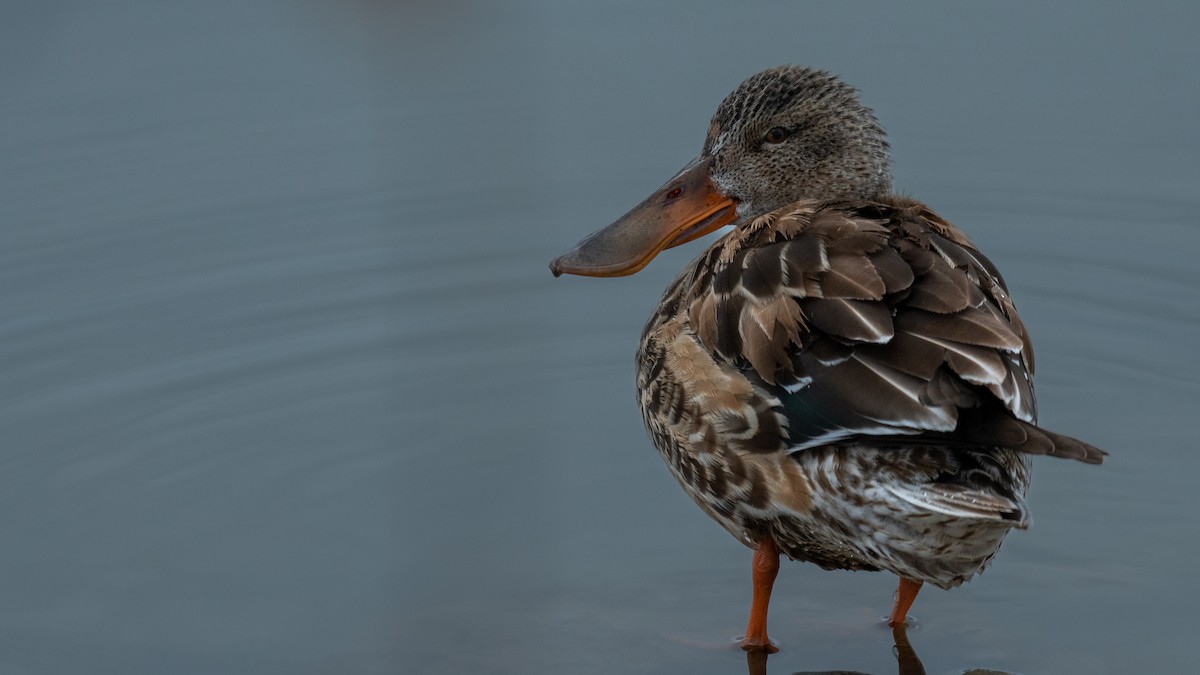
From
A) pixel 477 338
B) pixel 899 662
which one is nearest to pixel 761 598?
pixel 899 662

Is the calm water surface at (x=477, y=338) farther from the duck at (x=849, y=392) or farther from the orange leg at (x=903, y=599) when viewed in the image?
the duck at (x=849, y=392)

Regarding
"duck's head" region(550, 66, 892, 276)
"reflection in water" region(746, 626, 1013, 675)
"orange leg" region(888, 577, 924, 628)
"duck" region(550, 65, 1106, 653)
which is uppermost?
"duck's head" region(550, 66, 892, 276)

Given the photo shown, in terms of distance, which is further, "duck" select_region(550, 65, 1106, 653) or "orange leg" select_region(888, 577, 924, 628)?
"orange leg" select_region(888, 577, 924, 628)

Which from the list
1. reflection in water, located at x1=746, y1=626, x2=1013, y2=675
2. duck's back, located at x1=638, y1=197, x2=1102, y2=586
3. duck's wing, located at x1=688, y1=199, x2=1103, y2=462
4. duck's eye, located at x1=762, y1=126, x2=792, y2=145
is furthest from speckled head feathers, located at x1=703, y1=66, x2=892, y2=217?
reflection in water, located at x1=746, y1=626, x2=1013, y2=675

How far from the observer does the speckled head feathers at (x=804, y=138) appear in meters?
6.60

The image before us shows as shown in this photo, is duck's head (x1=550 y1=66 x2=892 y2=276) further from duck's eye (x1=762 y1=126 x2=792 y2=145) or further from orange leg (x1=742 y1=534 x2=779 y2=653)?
orange leg (x1=742 y1=534 x2=779 y2=653)

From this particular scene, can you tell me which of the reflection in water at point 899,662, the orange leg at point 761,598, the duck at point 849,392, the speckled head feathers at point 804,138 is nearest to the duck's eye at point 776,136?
the speckled head feathers at point 804,138

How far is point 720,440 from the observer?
215 inches

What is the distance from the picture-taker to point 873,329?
16.1 ft

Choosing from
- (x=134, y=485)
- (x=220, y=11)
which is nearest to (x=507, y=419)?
(x=134, y=485)

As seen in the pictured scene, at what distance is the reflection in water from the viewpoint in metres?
5.84

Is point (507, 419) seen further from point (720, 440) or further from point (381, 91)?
point (381, 91)

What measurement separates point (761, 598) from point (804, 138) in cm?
189

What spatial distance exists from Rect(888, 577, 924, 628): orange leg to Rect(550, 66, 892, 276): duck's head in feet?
5.12
